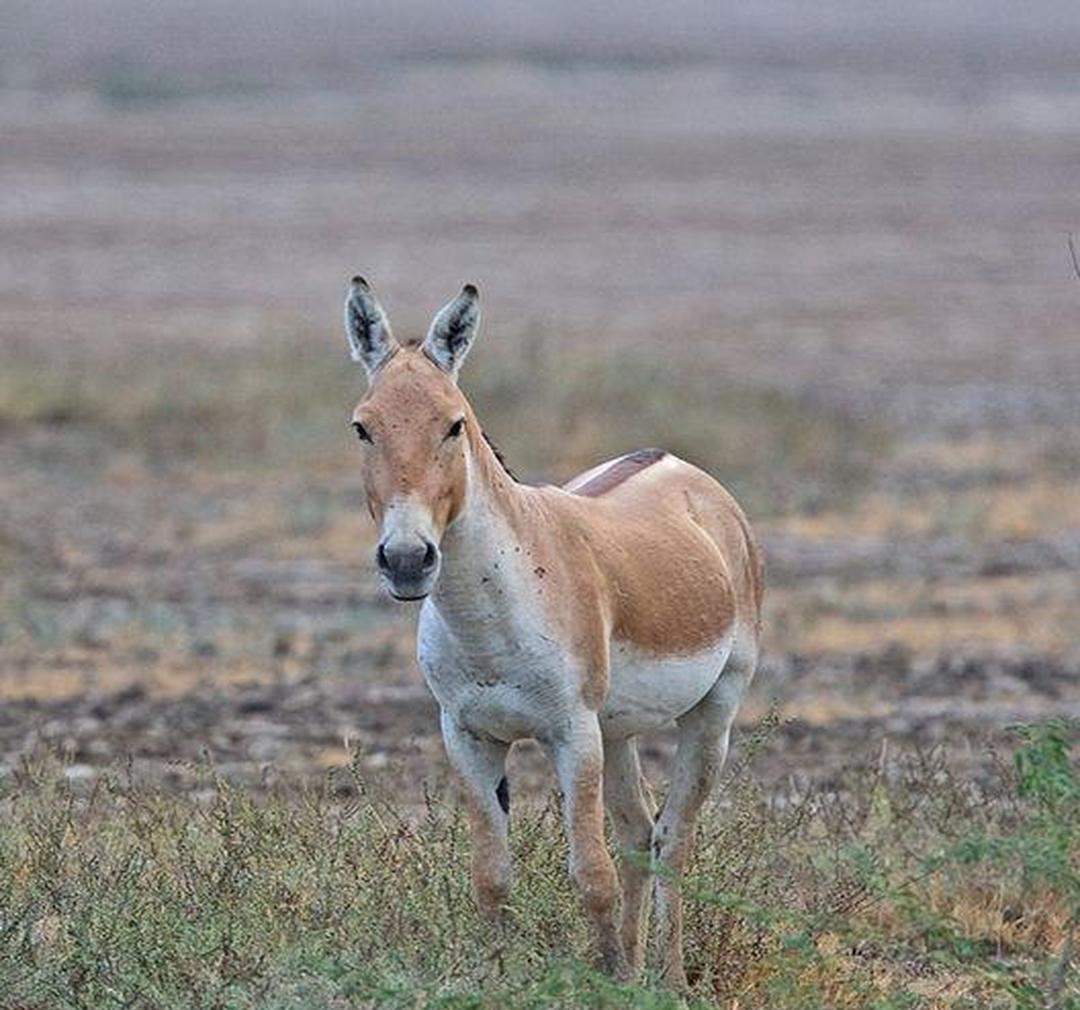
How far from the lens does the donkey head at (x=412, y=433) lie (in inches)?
287

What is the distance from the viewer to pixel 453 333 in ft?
26.0

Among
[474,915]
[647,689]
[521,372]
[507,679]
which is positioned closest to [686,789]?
[647,689]

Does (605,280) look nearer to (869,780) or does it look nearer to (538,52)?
(869,780)

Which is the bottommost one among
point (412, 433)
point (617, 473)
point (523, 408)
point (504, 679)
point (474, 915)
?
point (523, 408)

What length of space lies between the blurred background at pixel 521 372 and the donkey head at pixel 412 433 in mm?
2302

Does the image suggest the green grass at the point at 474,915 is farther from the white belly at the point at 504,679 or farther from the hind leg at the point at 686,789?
the white belly at the point at 504,679

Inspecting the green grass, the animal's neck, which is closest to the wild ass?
the animal's neck

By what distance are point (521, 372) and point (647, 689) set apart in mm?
16110

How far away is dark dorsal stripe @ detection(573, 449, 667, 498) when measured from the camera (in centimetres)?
902

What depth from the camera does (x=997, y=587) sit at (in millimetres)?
18078

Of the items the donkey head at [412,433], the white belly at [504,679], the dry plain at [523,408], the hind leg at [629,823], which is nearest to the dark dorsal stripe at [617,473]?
the hind leg at [629,823]

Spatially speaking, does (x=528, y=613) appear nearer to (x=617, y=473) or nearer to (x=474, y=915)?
(x=474, y=915)

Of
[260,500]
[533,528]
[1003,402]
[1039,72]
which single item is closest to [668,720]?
[533,528]

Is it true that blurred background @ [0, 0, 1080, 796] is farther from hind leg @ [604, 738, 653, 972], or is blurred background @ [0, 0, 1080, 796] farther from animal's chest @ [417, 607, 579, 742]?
animal's chest @ [417, 607, 579, 742]
